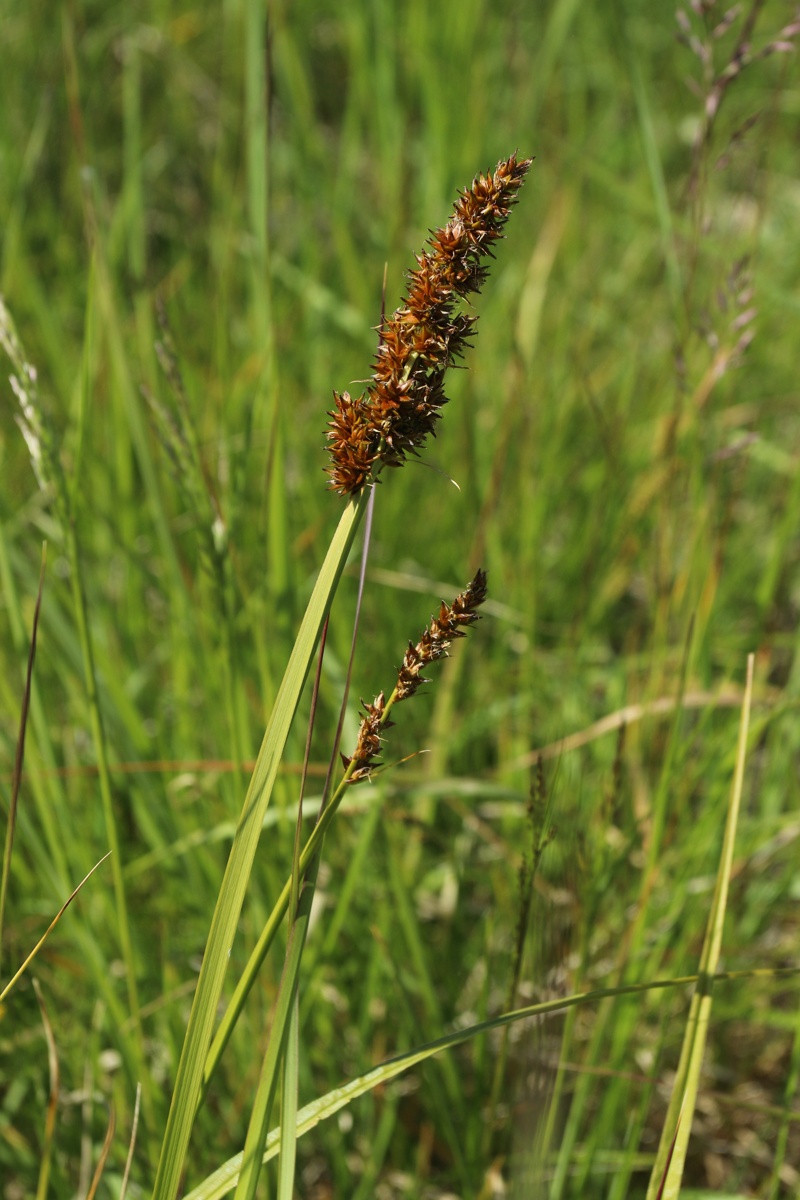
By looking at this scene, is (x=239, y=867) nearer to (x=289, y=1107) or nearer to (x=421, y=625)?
(x=289, y=1107)

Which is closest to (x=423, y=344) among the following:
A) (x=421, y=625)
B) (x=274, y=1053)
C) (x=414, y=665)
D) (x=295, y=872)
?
(x=414, y=665)

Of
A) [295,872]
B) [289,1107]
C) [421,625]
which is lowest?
[289,1107]

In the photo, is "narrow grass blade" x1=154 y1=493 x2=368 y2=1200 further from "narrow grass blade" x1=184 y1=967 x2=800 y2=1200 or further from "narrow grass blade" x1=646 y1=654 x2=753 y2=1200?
"narrow grass blade" x1=646 y1=654 x2=753 y2=1200

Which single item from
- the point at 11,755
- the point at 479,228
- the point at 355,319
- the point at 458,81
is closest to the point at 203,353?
the point at 355,319

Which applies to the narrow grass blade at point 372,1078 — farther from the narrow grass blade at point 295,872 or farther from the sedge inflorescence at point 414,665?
the sedge inflorescence at point 414,665

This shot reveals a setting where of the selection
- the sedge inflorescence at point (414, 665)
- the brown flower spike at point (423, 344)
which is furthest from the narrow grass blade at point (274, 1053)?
the brown flower spike at point (423, 344)

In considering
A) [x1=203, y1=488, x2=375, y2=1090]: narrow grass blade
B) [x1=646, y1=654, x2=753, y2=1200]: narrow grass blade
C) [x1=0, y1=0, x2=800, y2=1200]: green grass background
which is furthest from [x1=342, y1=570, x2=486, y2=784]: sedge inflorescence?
[x1=646, y1=654, x2=753, y2=1200]: narrow grass blade
